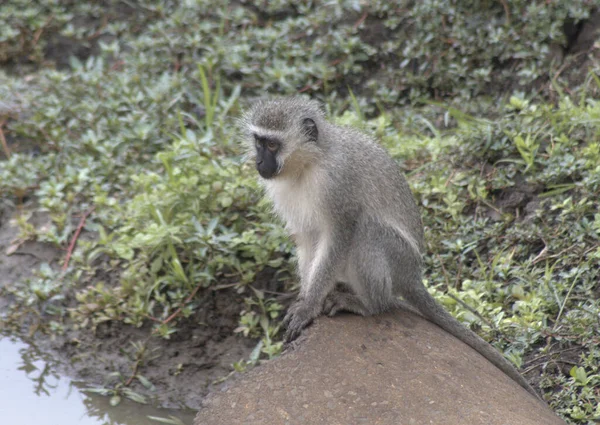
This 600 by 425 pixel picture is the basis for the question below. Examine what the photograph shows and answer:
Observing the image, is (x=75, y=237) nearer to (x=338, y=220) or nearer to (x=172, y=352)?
(x=172, y=352)

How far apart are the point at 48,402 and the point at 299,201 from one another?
213cm

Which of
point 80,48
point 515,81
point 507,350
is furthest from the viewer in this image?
point 80,48

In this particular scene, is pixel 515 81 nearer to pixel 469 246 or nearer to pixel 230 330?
pixel 469 246

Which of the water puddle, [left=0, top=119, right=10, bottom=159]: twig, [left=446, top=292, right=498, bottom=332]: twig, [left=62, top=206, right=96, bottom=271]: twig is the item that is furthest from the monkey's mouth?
[left=0, top=119, right=10, bottom=159]: twig

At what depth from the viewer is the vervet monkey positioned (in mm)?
4297

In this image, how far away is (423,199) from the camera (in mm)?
5852

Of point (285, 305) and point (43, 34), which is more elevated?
point (43, 34)

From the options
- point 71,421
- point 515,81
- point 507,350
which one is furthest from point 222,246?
point 515,81

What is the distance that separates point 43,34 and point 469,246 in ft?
17.8

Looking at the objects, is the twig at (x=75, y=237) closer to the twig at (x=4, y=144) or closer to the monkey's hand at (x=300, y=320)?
the twig at (x=4, y=144)

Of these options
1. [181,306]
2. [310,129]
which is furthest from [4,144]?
[310,129]

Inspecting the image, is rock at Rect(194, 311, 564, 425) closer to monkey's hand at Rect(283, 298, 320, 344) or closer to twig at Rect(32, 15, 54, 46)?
monkey's hand at Rect(283, 298, 320, 344)

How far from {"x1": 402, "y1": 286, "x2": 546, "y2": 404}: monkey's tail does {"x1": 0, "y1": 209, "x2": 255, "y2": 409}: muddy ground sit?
141 cm

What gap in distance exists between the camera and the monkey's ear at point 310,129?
4.41 meters
